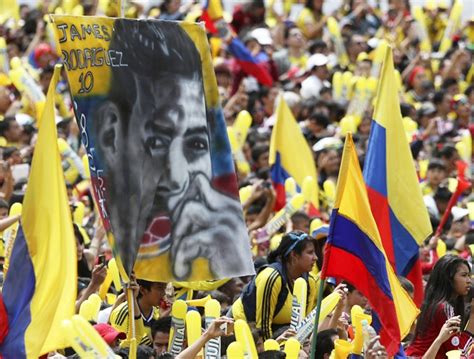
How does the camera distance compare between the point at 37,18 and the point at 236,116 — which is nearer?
the point at 236,116

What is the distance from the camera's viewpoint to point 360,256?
28.4 feet

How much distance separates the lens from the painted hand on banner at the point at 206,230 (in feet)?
28.7

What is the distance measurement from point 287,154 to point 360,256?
5923 mm

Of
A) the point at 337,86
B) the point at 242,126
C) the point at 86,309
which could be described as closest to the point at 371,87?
the point at 337,86

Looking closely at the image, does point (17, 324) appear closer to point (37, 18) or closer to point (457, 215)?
point (457, 215)

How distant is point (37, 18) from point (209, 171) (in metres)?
11.3

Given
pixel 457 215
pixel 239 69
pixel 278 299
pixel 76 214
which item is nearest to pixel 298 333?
pixel 278 299

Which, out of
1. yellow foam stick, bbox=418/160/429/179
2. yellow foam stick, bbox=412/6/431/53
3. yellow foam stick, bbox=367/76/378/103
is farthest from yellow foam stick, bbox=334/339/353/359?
yellow foam stick, bbox=412/6/431/53

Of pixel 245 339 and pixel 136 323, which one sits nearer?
pixel 245 339

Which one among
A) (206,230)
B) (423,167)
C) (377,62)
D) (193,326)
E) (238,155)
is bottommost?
(423,167)

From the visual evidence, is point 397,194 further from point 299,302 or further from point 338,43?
point 338,43

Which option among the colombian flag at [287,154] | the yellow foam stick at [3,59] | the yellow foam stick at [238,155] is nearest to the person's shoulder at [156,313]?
the colombian flag at [287,154]

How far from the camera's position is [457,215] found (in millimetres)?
13781

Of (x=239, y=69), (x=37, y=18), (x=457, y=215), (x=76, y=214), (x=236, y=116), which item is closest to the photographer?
(x=76, y=214)
